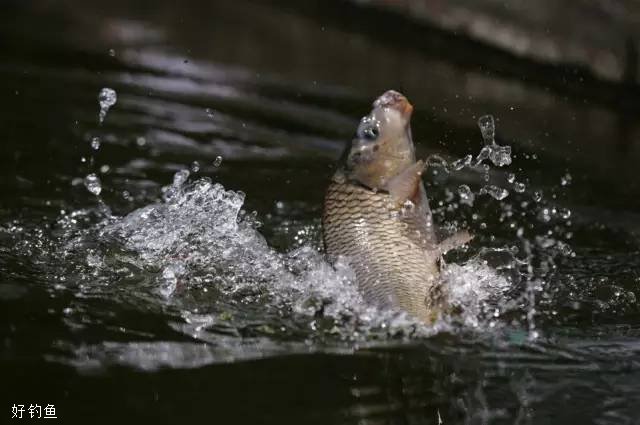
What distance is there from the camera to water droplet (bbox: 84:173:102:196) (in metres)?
4.57

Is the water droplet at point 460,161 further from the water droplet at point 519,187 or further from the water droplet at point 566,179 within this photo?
the water droplet at point 566,179

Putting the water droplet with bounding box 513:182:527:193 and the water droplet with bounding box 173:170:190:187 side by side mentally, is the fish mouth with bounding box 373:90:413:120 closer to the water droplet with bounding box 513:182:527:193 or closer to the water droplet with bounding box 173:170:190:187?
the water droplet with bounding box 173:170:190:187

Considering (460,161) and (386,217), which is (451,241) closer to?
(386,217)

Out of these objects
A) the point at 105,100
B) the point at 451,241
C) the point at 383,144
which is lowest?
the point at 451,241

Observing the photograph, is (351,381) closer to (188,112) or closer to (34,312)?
(34,312)

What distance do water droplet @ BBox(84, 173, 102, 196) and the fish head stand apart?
206 centimetres

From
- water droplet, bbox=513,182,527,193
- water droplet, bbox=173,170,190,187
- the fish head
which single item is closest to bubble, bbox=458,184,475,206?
water droplet, bbox=513,182,527,193

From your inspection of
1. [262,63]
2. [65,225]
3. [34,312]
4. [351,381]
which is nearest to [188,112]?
[262,63]

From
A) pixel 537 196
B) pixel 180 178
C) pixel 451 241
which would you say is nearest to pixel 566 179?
pixel 537 196

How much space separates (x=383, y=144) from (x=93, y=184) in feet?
7.15

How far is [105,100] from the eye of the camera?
604cm

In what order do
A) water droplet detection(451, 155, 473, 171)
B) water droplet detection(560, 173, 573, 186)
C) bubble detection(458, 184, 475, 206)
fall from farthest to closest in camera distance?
water droplet detection(560, 173, 573, 186)
bubble detection(458, 184, 475, 206)
water droplet detection(451, 155, 473, 171)

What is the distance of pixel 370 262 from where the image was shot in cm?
293

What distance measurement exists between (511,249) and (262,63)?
160 inches
